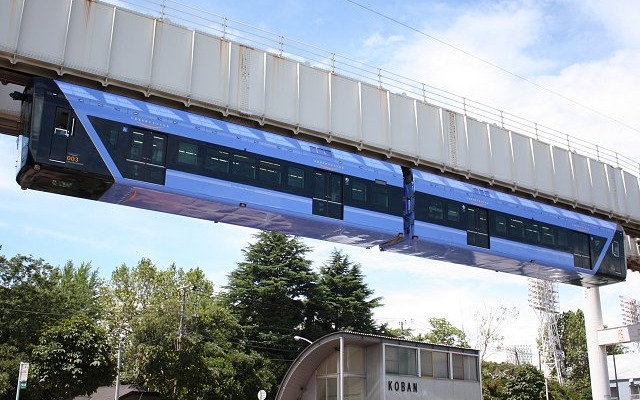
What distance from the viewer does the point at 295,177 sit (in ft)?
67.6

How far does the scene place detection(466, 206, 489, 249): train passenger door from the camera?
2452cm

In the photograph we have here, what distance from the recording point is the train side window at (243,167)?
19.4 meters

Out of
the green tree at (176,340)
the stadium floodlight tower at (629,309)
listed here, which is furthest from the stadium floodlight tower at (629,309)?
the green tree at (176,340)

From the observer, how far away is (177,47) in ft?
64.8

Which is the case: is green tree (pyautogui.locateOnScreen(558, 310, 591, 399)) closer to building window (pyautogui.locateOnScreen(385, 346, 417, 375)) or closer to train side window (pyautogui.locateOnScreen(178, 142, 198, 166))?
building window (pyautogui.locateOnScreen(385, 346, 417, 375))

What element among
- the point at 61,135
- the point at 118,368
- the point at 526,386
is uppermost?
the point at 61,135

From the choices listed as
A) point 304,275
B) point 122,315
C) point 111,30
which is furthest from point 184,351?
point 111,30

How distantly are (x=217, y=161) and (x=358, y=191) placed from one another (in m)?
5.28

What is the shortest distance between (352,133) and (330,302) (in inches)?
1499

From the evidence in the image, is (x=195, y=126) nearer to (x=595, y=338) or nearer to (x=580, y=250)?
(x=580, y=250)

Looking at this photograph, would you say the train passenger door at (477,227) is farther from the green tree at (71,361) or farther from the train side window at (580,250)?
the green tree at (71,361)

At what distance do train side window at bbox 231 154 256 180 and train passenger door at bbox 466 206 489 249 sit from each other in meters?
9.37

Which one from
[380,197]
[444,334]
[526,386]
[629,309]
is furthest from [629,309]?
[380,197]

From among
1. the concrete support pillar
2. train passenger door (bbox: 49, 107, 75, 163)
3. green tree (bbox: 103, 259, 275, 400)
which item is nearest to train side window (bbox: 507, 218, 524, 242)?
the concrete support pillar
